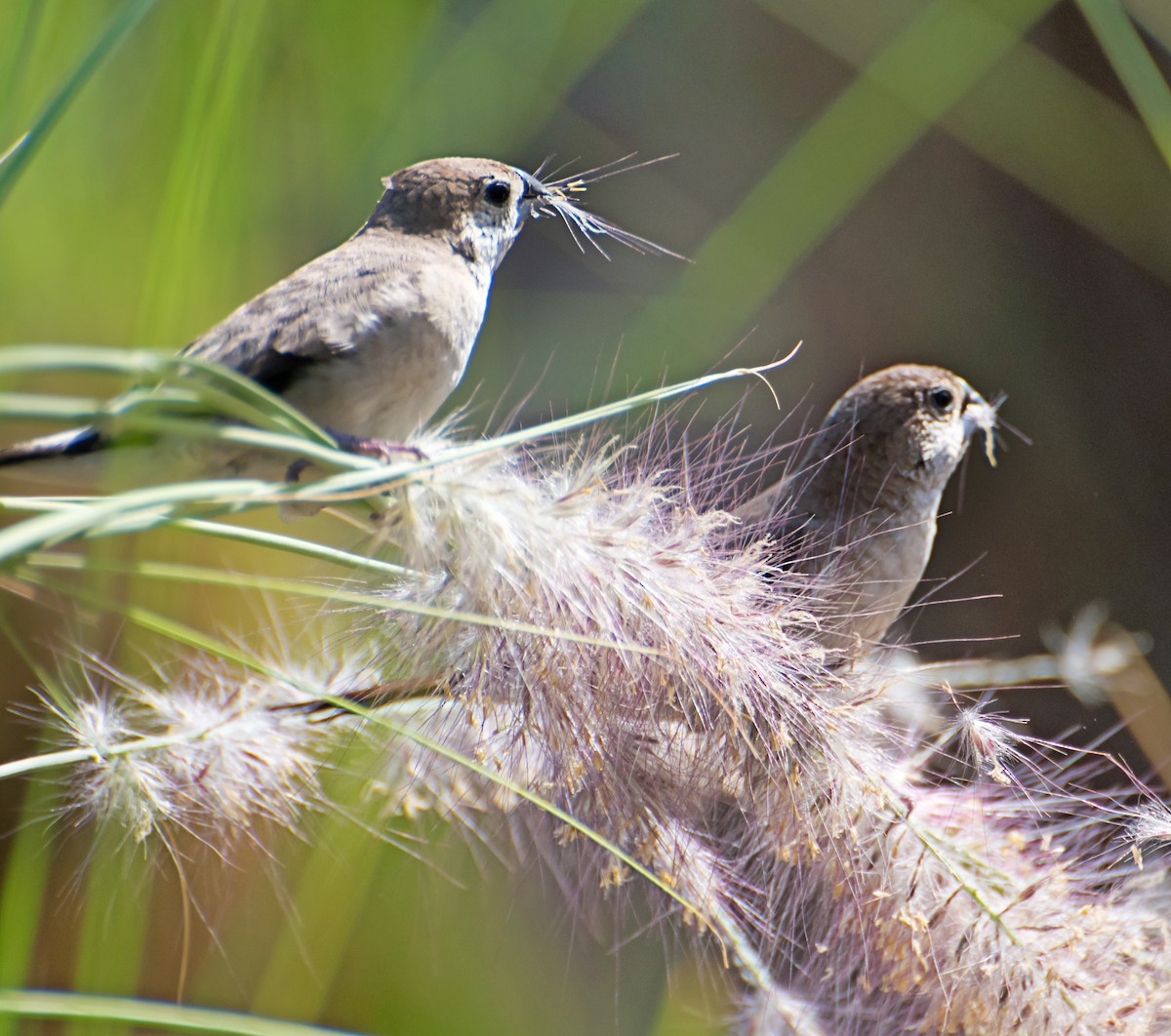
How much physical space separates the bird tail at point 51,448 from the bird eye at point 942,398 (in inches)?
23.5

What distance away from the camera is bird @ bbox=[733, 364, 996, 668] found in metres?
0.75

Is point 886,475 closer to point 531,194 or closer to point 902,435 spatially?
point 902,435

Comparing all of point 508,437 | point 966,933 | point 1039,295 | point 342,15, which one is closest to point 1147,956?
point 966,933

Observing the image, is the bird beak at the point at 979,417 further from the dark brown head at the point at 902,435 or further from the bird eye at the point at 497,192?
the bird eye at the point at 497,192

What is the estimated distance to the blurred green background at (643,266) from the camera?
33.9 inches

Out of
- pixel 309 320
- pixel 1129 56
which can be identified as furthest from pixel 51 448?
pixel 1129 56

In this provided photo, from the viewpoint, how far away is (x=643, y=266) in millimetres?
1105

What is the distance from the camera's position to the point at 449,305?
0.60 m

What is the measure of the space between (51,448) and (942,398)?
63 centimetres

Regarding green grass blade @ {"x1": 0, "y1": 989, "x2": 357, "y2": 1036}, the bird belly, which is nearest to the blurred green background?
the bird belly

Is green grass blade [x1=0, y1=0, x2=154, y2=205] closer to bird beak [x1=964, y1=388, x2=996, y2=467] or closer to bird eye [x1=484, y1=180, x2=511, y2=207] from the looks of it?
bird eye [x1=484, y1=180, x2=511, y2=207]

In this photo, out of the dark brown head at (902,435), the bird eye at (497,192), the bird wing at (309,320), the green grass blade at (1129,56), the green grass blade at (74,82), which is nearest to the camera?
the green grass blade at (74,82)

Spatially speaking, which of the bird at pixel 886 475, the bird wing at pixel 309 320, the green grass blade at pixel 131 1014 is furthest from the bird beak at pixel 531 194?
the green grass blade at pixel 131 1014

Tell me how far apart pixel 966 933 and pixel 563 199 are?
19.0 inches
